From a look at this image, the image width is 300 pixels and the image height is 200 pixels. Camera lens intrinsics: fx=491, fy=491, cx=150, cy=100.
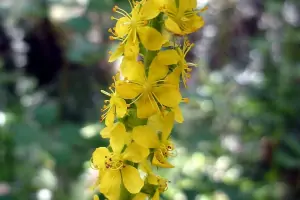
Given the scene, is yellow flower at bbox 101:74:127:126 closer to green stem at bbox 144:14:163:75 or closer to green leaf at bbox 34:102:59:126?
green stem at bbox 144:14:163:75

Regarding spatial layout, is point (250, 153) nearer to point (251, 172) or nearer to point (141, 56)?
point (251, 172)

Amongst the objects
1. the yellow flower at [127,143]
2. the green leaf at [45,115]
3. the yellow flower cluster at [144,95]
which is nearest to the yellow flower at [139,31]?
the yellow flower cluster at [144,95]

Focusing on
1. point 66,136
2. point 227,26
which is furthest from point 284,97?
point 66,136

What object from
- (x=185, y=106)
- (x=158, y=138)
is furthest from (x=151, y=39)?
(x=185, y=106)

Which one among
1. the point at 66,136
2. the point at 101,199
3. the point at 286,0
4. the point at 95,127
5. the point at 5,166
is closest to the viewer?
the point at 101,199

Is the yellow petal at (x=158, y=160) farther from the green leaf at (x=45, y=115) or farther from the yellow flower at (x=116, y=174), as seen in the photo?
the green leaf at (x=45, y=115)

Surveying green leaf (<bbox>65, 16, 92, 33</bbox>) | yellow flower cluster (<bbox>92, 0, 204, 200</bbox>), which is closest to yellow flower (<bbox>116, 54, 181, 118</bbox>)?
yellow flower cluster (<bbox>92, 0, 204, 200</bbox>)

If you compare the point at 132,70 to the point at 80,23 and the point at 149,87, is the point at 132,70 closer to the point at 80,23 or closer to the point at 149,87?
the point at 149,87
